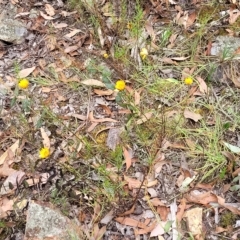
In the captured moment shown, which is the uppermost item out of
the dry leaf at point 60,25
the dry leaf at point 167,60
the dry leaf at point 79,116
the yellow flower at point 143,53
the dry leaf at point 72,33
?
the dry leaf at point 60,25

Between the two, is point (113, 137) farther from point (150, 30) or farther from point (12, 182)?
Answer: point (150, 30)

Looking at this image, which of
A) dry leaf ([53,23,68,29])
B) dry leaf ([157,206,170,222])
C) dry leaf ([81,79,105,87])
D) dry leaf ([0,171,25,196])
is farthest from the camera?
dry leaf ([53,23,68,29])

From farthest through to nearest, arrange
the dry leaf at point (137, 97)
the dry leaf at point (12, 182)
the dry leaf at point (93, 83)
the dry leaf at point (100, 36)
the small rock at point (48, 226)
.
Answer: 1. the dry leaf at point (100, 36)
2. the dry leaf at point (93, 83)
3. the dry leaf at point (137, 97)
4. the dry leaf at point (12, 182)
5. the small rock at point (48, 226)

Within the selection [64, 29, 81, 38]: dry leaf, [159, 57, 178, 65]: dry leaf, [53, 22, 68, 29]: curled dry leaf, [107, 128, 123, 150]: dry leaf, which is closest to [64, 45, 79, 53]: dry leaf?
[64, 29, 81, 38]: dry leaf

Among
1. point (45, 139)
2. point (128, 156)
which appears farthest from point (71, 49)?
point (128, 156)

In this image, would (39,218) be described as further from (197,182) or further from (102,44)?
(102,44)

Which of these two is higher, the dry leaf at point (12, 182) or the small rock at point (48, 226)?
the dry leaf at point (12, 182)

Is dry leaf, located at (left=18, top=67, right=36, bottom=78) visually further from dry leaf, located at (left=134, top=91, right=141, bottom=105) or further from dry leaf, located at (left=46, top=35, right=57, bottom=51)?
dry leaf, located at (left=134, top=91, right=141, bottom=105)

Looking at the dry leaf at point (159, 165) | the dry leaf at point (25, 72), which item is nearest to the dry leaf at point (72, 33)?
the dry leaf at point (25, 72)

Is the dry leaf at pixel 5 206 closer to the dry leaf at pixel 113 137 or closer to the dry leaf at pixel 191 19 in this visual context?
the dry leaf at pixel 113 137
